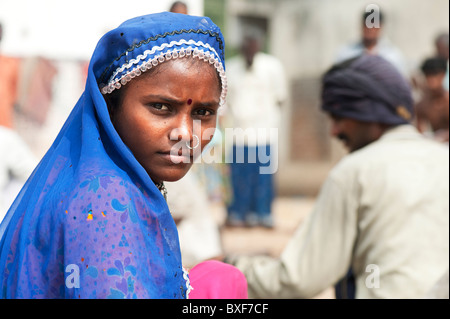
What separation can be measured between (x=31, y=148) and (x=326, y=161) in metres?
7.69

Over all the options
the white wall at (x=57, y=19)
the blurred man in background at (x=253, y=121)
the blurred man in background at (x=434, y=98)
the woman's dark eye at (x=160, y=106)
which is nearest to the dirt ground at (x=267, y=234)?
the blurred man in background at (x=253, y=121)

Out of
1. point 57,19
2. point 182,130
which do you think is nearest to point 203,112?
point 182,130

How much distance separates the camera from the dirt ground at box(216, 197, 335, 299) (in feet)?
21.0

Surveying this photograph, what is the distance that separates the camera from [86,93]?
1.61 metres

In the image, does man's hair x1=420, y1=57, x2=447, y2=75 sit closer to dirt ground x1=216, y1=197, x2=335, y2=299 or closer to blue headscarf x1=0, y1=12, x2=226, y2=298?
dirt ground x1=216, y1=197, x2=335, y2=299

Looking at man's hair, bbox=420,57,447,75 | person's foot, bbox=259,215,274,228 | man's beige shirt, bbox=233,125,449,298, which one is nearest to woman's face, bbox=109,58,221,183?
man's beige shirt, bbox=233,125,449,298

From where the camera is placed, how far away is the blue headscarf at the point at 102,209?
1326 mm

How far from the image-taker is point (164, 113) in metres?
1.61

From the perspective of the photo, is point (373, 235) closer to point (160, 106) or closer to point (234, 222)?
point (160, 106)

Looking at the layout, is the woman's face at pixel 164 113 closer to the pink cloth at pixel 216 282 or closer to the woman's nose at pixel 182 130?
the woman's nose at pixel 182 130

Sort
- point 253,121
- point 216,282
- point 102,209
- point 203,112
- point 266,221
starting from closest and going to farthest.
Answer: point 102,209, point 203,112, point 216,282, point 253,121, point 266,221

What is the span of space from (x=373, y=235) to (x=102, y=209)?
1706 mm

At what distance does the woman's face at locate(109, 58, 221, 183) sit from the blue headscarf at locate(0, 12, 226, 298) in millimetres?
34
